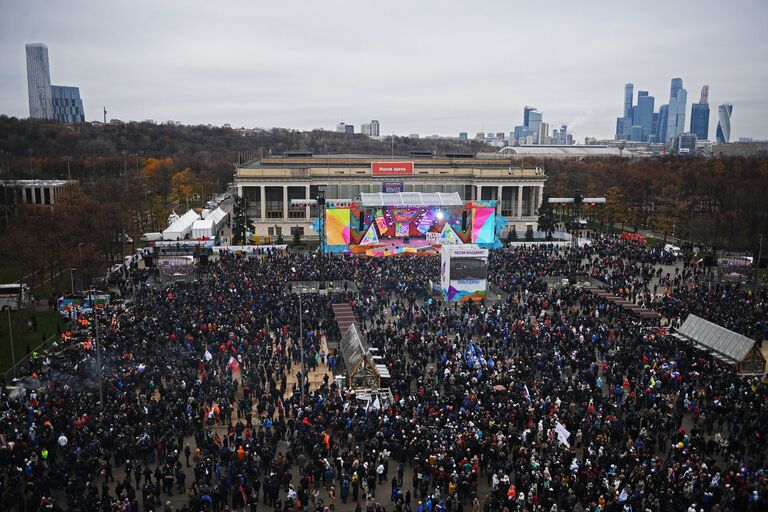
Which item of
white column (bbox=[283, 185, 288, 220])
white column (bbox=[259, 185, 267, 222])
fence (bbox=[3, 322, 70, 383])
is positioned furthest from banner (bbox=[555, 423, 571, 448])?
white column (bbox=[259, 185, 267, 222])

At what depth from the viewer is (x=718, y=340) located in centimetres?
2606

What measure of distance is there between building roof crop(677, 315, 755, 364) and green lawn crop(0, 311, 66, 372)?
28.7 m

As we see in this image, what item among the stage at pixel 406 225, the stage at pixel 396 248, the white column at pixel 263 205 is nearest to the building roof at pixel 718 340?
the stage at pixel 396 248

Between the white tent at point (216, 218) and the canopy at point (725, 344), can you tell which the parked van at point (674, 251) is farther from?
the white tent at point (216, 218)

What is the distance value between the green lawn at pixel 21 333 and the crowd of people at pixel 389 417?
6.27 ft

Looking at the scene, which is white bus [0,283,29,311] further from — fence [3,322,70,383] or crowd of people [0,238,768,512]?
crowd of people [0,238,768,512]

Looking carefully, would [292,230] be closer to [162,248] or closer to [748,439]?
[162,248]

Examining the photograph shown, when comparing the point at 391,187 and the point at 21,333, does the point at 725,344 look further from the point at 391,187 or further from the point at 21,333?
the point at 391,187

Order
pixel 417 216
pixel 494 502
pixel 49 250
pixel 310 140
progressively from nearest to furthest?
1. pixel 494 502
2. pixel 49 250
3. pixel 417 216
4. pixel 310 140

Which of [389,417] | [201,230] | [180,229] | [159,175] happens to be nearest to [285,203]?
[201,230]

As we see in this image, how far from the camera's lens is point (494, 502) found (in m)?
15.4

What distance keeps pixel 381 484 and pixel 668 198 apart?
5662 cm

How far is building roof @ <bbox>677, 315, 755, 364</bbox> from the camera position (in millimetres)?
24656

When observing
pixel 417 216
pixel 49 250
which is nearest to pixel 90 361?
pixel 49 250
